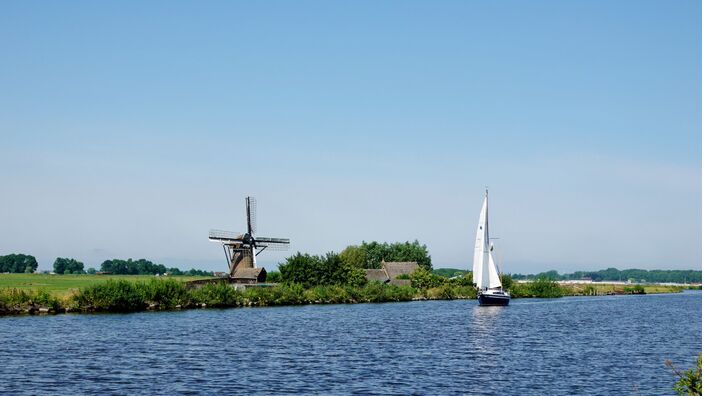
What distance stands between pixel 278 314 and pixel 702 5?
76647 mm

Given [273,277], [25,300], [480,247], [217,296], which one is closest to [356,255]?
[273,277]

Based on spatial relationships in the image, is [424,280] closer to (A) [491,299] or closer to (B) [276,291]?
(A) [491,299]

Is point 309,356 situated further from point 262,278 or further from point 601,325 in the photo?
point 262,278

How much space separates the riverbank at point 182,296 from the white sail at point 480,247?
46.8 feet

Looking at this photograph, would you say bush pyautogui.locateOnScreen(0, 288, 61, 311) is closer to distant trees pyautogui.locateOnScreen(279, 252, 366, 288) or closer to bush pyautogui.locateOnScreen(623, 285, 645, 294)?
distant trees pyautogui.locateOnScreen(279, 252, 366, 288)

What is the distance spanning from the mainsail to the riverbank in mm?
14690

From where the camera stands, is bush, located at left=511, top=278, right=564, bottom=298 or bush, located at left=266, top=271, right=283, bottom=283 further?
bush, located at left=511, top=278, right=564, bottom=298

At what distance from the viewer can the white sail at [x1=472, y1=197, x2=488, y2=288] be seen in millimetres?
113875

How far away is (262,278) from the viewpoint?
11881 cm

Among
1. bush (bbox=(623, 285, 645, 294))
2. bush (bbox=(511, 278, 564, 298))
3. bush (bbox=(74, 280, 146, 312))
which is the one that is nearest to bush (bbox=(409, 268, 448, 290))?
bush (bbox=(511, 278, 564, 298))

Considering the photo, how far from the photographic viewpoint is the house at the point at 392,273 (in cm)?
14712

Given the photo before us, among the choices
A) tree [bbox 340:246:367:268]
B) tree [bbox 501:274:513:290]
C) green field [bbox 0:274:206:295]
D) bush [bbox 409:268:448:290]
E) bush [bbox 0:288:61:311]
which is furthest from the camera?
tree [bbox 340:246:367:268]

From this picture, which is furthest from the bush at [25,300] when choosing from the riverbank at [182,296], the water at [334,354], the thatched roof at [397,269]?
the thatched roof at [397,269]

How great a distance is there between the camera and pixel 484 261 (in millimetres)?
114438
